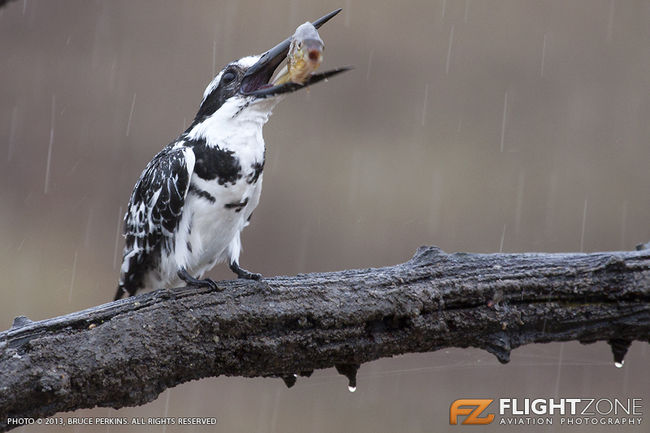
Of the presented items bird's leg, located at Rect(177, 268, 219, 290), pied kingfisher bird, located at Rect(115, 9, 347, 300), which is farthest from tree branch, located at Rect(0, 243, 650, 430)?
pied kingfisher bird, located at Rect(115, 9, 347, 300)

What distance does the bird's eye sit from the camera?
1597 millimetres

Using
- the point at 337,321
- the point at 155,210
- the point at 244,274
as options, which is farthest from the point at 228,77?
the point at 337,321

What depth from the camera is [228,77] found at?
160 centimetres

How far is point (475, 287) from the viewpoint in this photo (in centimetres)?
144

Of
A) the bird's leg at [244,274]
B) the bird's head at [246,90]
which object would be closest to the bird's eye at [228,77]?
the bird's head at [246,90]

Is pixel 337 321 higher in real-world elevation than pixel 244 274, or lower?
lower

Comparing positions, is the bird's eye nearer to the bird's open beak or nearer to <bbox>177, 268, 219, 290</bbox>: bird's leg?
the bird's open beak

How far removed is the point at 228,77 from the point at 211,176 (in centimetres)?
23

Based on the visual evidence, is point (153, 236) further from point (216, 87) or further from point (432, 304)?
point (432, 304)

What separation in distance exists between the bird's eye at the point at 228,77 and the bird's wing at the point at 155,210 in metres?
0.18

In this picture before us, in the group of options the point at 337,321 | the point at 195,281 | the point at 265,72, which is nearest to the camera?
the point at 337,321

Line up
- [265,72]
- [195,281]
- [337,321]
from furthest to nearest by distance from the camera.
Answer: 1. [265,72]
2. [195,281]
3. [337,321]

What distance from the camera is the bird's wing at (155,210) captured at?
1.55 metres

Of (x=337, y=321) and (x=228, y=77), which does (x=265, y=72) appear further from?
(x=337, y=321)
